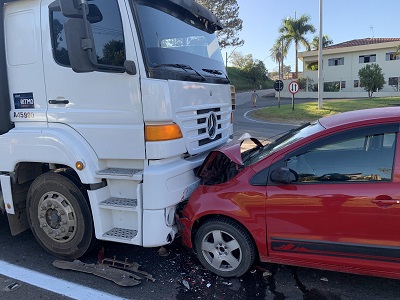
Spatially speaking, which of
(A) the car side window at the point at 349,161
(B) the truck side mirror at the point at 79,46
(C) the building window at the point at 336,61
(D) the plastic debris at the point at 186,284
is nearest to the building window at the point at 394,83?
(C) the building window at the point at 336,61

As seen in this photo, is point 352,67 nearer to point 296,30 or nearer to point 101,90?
point 296,30

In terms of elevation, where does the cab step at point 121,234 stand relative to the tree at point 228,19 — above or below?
below

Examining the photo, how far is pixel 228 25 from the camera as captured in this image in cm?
3697

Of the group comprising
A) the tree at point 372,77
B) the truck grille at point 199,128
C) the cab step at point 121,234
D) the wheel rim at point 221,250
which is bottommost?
the wheel rim at point 221,250

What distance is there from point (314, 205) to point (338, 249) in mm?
422

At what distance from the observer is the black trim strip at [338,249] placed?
275 centimetres

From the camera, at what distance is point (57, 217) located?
3.69 m

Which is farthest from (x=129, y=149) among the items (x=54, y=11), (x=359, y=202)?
(x=359, y=202)

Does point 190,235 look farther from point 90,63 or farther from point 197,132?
point 90,63

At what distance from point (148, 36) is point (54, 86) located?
113cm

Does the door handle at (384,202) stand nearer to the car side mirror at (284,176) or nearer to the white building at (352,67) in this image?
the car side mirror at (284,176)

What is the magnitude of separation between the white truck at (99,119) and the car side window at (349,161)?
46.4 inches

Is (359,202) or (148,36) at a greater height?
(148,36)

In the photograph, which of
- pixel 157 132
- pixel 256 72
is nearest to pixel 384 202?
pixel 157 132
